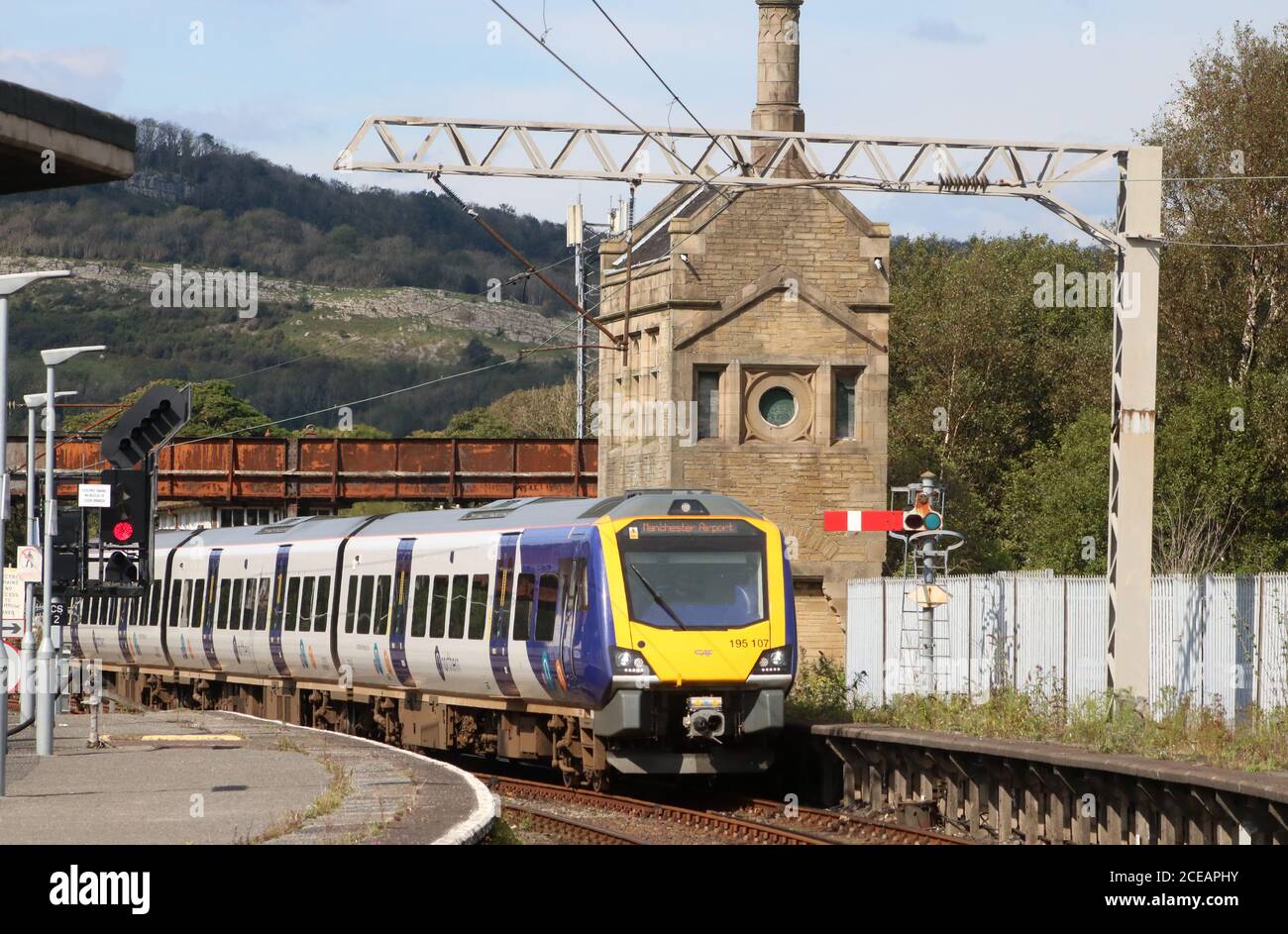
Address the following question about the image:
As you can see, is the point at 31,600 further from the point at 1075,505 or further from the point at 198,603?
the point at 1075,505

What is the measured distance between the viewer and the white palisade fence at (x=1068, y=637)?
21.7 m

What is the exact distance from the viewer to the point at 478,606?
25406 millimetres

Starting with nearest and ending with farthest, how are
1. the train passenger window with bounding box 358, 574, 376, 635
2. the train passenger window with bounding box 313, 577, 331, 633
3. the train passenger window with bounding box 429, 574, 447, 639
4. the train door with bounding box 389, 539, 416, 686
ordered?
the train passenger window with bounding box 429, 574, 447, 639 < the train door with bounding box 389, 539, 416, 686 < the train passenger window with bounding box 358, 574, 376, 635 < the train passenger window with bounding box 313, 577, 331, 633

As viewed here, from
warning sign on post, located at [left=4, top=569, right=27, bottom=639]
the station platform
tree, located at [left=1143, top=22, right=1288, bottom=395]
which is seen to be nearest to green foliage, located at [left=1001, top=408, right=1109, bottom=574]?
tree, located at [left=1143, top=22, right=1288, bottom=395]

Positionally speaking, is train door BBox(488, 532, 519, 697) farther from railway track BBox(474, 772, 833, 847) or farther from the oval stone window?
the oval stone window

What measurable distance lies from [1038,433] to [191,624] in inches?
1279

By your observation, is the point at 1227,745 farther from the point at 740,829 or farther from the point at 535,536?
the point at 535,536

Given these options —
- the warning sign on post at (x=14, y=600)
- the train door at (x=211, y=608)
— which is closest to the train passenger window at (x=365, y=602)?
the warning sign on post at (x=14, y=600)

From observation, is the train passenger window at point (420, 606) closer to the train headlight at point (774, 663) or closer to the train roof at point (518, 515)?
the train roof at point (518, 515)

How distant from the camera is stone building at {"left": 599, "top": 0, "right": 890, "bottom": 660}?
35719mm

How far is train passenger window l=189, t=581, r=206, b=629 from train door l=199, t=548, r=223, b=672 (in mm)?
70

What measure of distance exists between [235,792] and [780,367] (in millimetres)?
18740

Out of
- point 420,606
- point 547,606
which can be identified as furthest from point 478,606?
point 547,606
